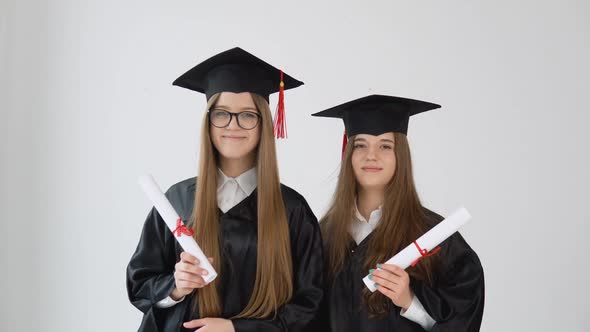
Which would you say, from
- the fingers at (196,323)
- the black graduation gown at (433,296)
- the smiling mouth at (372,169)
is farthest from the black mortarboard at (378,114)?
the fingers at (196,323)

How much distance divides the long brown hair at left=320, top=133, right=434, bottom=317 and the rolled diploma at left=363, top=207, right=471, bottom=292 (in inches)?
6.9

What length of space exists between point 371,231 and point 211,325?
649mm

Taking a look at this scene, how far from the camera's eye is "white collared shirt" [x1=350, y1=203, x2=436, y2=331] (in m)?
2.17

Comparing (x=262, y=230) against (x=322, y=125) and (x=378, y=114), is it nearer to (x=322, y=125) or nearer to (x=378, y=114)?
(x=378, y=114)

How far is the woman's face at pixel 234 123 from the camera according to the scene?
83.6 inches

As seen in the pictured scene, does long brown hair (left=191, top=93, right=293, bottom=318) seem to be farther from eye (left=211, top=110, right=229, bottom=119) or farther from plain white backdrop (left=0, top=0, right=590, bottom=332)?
plain white backdrop (left=0, top=0, right=590, bottom=332)

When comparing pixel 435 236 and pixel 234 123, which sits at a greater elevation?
pixel 234 123

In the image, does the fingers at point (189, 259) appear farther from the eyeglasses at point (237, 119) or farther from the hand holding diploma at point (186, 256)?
the eyeglasses at point (237, 119)

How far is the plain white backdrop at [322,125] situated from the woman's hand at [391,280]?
1.51 m

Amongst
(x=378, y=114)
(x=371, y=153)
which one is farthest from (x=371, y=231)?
(x=378, y=114)

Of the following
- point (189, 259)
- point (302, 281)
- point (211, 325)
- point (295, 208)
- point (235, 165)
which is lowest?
point (211, 325)

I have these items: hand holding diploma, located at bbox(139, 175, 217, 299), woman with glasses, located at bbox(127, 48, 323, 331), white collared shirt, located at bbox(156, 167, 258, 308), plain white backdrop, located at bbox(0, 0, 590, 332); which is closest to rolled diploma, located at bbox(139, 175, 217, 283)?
hand holding diploma, located at bbox(139, 175, 217, 299)

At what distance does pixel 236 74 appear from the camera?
213 centimetres

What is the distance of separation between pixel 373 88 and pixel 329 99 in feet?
0.82
